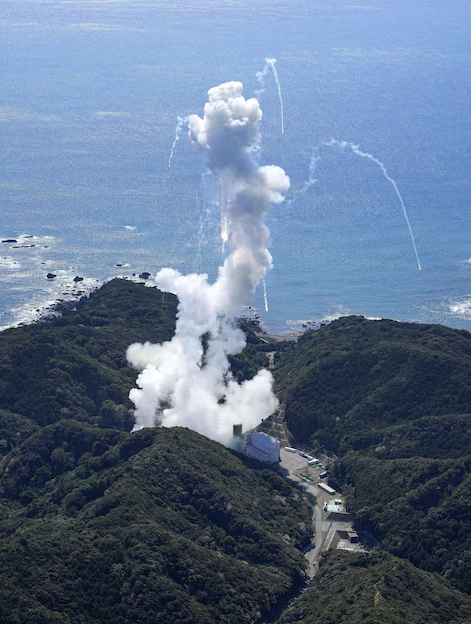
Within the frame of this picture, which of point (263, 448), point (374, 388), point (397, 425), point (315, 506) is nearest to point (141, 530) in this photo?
point (315, 506)

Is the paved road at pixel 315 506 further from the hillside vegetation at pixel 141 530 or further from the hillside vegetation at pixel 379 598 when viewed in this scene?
the hillside vegetation at pixel 379 598

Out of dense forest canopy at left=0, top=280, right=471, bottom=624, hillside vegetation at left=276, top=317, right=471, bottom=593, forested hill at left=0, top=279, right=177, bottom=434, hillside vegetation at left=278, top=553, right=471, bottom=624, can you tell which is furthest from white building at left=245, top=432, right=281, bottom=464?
hillside vegetation at left=278, top=553, right=471, bottom=624

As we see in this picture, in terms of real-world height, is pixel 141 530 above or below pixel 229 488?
below

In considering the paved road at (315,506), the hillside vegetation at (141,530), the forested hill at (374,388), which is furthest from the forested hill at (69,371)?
the forested hill at (374,388)

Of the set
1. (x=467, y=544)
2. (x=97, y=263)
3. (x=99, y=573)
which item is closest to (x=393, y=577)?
(x=467, y=544)

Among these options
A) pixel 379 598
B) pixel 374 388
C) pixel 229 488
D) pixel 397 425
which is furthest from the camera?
pixel 374 388

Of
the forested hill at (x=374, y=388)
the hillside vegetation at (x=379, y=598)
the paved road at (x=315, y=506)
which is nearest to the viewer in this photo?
the hillside vegetation at (x=379, y=598)

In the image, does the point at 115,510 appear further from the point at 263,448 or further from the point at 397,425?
the point at 397,425
